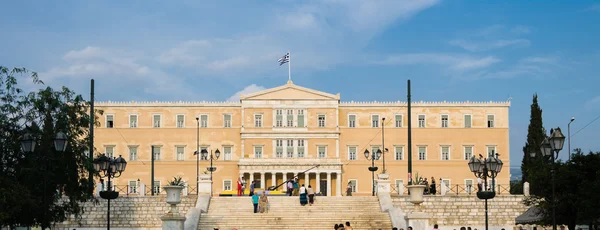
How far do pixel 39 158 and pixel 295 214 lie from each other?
14.3 m

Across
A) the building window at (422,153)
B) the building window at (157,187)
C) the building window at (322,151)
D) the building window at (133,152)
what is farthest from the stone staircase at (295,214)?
the building window at (422,153)

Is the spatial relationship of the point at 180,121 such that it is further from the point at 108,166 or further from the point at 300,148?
the point at 108,166

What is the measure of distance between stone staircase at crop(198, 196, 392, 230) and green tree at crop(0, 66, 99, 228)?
28.3 feet

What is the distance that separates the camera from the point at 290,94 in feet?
241

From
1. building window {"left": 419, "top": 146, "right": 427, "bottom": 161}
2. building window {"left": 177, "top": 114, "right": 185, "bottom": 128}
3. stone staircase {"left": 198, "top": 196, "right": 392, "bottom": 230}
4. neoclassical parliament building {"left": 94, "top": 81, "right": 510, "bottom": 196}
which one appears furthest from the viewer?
building window {"left": 419, "top": 146, "right": 427, "bottom": 161}

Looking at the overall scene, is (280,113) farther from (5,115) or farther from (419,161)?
(5,115)

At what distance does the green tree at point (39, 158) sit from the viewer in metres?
24.6

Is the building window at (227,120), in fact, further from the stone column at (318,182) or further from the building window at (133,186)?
the building window at (133,186)

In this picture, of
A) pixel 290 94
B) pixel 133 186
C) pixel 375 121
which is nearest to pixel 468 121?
pixel 375 121

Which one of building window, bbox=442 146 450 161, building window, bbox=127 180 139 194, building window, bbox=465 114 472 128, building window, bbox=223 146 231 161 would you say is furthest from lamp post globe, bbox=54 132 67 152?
building window, bbox=465 114 472 128

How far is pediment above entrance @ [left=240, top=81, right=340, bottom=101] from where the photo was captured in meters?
73.2

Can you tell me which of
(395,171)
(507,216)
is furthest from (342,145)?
(507,216)

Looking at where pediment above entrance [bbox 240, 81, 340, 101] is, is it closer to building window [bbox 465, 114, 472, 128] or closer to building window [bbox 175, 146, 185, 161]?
building window [bbox 175, 146, 185, 161]

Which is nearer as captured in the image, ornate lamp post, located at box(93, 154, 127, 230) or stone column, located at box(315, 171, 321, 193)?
ornate lamp post, located at box(93, 154, 127, 230)
